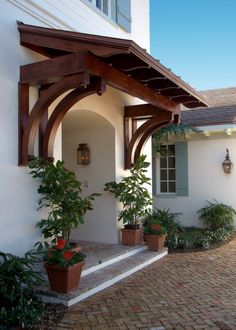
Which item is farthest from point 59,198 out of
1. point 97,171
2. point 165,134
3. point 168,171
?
point 168,171

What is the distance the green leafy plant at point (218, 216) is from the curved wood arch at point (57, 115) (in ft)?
19.2

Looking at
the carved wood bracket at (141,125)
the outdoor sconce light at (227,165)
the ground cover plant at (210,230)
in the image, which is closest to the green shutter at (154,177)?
the ground cover plant at (210,230)

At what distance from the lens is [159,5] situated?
1018cm

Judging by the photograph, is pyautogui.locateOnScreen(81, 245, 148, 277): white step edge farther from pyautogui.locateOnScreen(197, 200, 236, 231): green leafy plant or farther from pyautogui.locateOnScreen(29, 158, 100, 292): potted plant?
pyautogui.locateOnScreen(197, 200, 236, 231): green leafy plant

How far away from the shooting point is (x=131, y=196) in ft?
22.3

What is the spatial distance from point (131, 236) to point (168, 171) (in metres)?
4.24

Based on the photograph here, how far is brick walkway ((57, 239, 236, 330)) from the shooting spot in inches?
149

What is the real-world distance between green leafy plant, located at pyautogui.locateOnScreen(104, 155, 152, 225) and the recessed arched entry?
0.85 ft

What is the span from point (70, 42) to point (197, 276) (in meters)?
4.14

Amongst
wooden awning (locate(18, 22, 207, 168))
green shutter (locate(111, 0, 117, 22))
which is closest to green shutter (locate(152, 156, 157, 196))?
green shutter (locate(111, 0, 117, 22))

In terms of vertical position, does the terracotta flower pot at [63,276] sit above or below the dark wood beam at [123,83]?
below

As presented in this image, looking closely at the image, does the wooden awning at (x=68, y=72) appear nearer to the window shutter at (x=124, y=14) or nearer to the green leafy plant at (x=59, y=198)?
the green leafy plant at (x=59, y=198)

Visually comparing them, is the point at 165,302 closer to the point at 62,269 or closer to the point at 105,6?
the point at 62,269

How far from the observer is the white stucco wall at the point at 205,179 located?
977 cm
